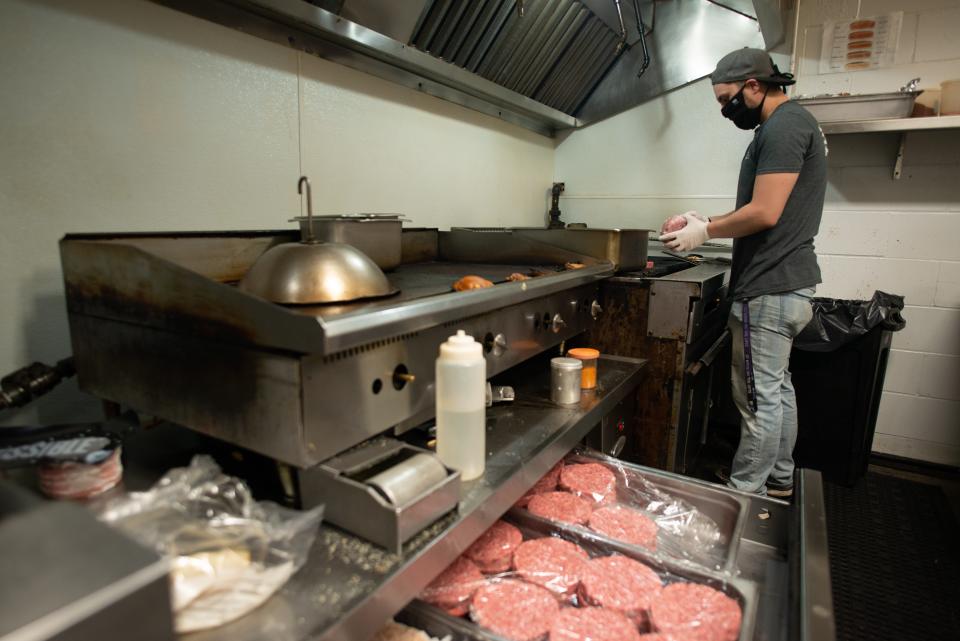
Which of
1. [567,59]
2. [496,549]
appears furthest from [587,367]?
[567,59]

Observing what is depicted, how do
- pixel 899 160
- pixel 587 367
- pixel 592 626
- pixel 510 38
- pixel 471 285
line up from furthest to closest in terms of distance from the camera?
pixel 899 160 → pixel 510 38 → pixel 587 367 → pixel 471 285 → pixel 592 626

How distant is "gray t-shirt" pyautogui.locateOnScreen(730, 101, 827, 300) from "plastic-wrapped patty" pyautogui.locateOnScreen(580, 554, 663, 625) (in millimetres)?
1633

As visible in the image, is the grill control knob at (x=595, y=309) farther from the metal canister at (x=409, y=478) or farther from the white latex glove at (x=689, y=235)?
the metal canister at (x=409, y=478)

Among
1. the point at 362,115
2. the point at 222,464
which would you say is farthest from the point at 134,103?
the point at 222,464

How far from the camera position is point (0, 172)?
4.16 ft

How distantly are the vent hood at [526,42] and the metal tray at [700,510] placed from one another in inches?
67.5

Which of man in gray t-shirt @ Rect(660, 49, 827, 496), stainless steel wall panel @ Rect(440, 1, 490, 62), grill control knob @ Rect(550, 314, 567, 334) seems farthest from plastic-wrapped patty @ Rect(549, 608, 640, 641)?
stainless steel wall panel @ Rect(440, 1, 490, 62)

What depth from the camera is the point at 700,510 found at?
138cm

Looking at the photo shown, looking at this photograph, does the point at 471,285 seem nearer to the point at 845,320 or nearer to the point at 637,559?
the point at 637,559

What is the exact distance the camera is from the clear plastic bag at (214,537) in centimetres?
75

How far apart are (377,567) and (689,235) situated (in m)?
2.05

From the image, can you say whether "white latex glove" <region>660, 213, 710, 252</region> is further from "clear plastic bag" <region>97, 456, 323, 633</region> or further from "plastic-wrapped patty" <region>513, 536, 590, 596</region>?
"clear plastic bag" <region>97, 456, 323, 633</region>

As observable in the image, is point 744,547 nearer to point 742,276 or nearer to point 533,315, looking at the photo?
point 533,315

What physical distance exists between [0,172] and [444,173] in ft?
6.02
